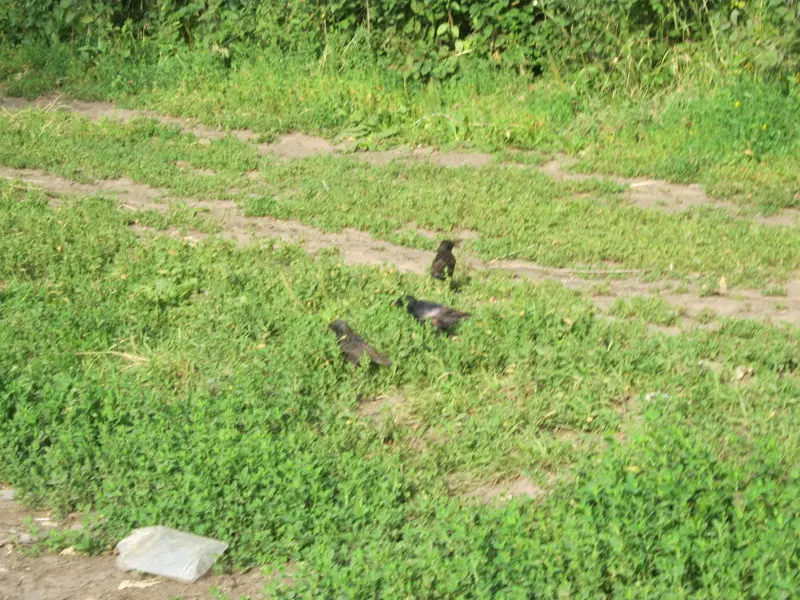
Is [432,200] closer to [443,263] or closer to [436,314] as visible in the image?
[443,263]

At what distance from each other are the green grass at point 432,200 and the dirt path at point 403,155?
0.24m

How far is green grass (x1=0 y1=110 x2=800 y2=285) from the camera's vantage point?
291 inches

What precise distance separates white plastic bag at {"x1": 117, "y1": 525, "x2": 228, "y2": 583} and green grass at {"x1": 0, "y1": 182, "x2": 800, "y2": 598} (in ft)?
0.27

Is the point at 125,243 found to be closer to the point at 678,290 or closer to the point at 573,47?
the point at 678,290

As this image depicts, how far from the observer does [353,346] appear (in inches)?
223

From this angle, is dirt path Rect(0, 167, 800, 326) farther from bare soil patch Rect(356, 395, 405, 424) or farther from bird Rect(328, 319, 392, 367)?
bare soil patch Rect(356, 395, 405, 424)

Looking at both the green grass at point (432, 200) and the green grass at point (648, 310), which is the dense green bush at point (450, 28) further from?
the green grass at point (648, 310)

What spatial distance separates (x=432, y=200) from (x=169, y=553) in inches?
197

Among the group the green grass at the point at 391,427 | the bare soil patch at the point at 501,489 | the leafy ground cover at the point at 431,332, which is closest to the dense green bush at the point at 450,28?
the leafy ground cover at the point at 431,332

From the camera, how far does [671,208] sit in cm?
848

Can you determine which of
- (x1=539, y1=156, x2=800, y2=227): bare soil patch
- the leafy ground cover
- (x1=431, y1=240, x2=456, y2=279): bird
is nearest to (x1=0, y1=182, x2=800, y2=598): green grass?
the leafy ground cover

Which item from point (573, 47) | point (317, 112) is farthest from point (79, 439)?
point (573, 47)

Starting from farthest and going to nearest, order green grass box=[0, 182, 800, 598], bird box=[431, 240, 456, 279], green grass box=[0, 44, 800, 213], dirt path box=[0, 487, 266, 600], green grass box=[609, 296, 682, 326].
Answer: green grass box=[0, 44, 800, 213], bird box=[431, 240, 456, 279], green grass box=[609, 296, 682, 326], dirt path box=[0, 487, 266, 600], green grass box=[0, 182, 800, 598]

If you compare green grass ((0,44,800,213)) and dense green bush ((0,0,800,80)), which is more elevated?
dense green bush ((0,0,800,80))
